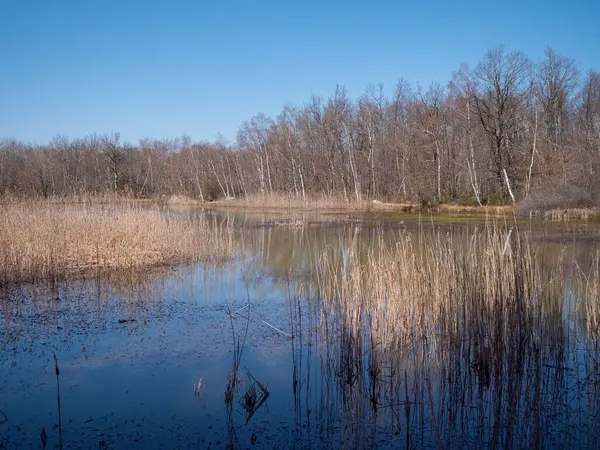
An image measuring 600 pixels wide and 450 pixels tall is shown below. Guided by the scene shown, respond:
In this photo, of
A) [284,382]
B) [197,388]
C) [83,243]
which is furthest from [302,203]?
[197,388]

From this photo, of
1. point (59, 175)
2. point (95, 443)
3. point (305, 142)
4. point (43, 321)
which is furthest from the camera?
point (305, 142)

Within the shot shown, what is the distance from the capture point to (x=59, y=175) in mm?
34906

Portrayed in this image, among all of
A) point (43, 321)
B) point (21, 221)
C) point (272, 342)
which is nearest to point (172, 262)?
point (21, 221)

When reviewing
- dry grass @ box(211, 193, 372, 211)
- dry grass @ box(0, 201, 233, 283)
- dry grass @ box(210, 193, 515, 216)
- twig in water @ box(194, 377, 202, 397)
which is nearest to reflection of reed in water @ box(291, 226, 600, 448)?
twig in water @ box(194, 377, 202, 397)

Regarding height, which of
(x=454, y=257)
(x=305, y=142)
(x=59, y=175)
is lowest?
(x=454, y=257)

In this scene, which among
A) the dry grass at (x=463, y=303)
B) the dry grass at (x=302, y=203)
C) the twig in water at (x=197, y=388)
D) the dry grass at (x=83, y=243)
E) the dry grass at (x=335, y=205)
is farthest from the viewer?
the dry grass at (x=302, y=203)

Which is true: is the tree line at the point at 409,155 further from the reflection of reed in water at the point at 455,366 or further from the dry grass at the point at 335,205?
the reflection of reed in water at the point at 455,366

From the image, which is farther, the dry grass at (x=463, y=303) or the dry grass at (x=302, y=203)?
the dry grass at (x=302, y=203)

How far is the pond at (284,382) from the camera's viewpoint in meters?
3.37

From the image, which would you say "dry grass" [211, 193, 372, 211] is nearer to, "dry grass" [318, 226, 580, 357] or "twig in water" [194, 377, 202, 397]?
"dry grass" [318, 226, 580, 357]

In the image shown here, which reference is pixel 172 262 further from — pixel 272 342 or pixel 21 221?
pixel 272 342

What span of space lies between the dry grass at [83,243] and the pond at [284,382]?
254 cm

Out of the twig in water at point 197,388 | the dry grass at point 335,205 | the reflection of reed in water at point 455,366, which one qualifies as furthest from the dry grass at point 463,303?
the dry grass at point 335,205

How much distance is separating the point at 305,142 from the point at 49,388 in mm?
34489
